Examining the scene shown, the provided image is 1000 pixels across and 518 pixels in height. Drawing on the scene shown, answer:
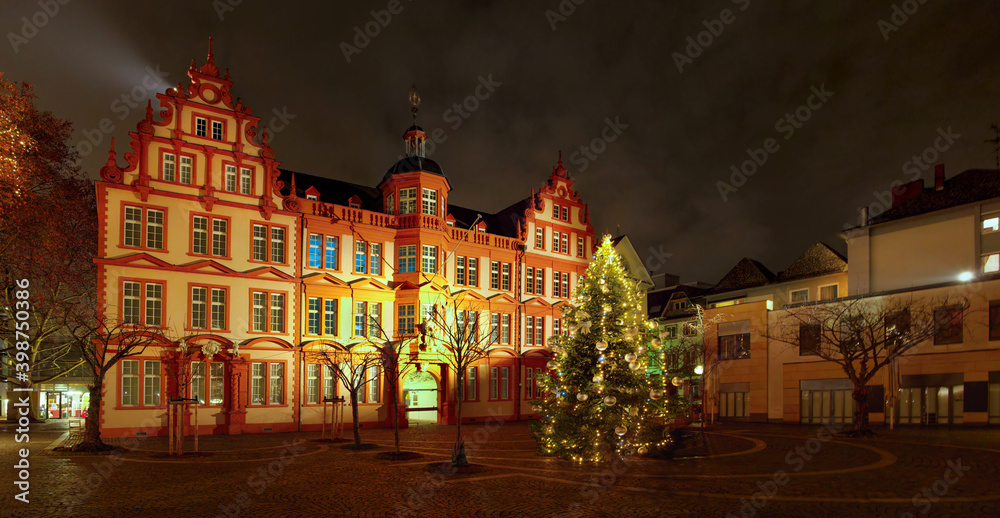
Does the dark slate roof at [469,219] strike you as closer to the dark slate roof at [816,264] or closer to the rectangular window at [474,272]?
the rectangular window at [474,272]

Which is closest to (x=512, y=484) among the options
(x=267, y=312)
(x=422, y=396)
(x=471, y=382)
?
(x=267, y=312)

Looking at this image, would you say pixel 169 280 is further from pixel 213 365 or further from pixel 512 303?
pixel 512 303

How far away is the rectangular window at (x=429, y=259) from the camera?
139ft

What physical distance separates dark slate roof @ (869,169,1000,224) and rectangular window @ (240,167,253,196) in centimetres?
4140

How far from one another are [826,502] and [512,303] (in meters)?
33.0

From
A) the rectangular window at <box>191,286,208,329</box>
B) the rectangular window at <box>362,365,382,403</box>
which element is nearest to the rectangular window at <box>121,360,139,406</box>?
the rectangular window at <box>191,286,208,329</box>

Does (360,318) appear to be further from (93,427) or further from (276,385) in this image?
(93,427)

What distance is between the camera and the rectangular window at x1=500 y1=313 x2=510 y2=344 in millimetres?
47000

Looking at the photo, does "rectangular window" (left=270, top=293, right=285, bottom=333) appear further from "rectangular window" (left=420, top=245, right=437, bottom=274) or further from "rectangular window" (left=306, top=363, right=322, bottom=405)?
"rectangular window" (left=420, top=245, right=437, bottom=274)

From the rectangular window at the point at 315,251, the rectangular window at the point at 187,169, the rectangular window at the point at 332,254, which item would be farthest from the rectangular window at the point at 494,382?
the rectangular window at the point at 187,169

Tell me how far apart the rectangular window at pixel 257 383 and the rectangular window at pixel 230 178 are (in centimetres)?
940

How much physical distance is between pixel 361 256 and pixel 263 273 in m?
6.12

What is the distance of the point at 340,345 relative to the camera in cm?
3878

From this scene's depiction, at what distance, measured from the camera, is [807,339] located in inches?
1849
